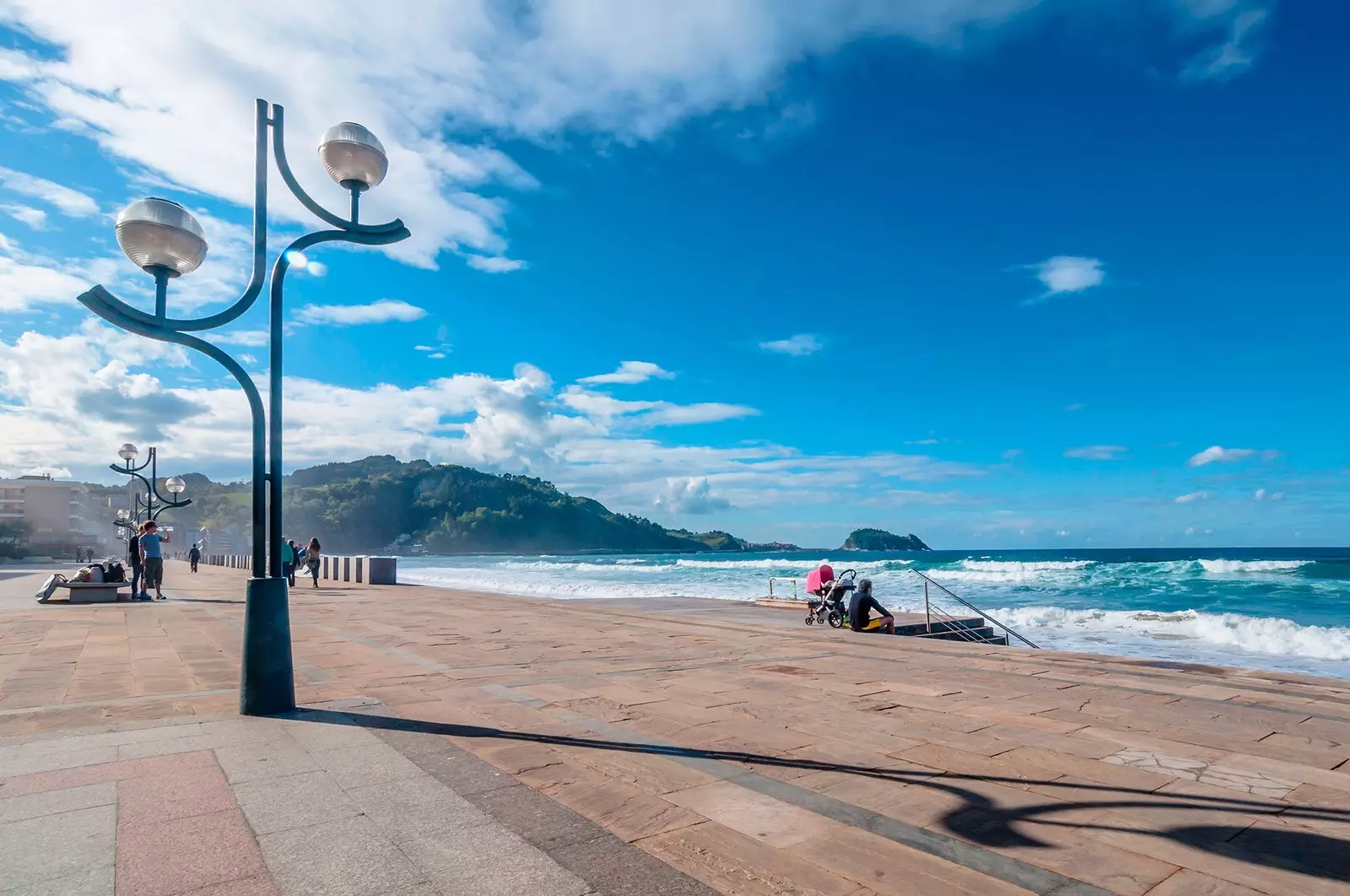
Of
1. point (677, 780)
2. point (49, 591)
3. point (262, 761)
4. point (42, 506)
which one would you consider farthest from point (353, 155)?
point (42, 506)

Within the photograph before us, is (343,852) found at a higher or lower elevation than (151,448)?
lower

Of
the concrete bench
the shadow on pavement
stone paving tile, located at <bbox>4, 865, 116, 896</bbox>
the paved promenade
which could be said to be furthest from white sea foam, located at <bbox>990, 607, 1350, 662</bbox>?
the concrete bench

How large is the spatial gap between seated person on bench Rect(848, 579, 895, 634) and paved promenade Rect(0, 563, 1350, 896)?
4.87 metres

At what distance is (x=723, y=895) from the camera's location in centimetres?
270

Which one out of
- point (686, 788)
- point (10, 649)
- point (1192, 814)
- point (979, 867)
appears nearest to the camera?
point (979, 867)

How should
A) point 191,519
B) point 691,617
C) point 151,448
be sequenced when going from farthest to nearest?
point 191,519
point 151,448
point 691,617

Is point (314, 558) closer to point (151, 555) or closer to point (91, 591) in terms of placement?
point (91, 591)

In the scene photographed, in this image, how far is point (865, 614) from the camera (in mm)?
12812

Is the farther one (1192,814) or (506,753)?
(506,753)

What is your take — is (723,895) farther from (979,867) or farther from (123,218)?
(123,218)

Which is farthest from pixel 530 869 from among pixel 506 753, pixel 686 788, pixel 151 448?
pixel 151 448

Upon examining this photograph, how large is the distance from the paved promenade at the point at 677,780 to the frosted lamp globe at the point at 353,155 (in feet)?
13.1

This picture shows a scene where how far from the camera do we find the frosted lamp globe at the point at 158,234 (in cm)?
481

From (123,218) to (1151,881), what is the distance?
6449 millimetres
